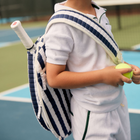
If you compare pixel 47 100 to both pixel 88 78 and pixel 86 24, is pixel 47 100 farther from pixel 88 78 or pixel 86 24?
pixel 86 24

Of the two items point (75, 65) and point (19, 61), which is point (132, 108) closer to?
point (75, 65)

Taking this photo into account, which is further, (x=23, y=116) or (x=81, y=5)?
(x=23, y=116)

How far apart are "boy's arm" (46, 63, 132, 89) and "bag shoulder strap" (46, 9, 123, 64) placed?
0.28 ft

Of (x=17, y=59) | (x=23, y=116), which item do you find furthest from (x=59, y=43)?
(x=17, y=59)

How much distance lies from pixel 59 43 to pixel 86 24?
0.11m

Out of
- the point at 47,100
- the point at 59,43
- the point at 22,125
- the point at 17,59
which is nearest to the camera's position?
the point at 59,43

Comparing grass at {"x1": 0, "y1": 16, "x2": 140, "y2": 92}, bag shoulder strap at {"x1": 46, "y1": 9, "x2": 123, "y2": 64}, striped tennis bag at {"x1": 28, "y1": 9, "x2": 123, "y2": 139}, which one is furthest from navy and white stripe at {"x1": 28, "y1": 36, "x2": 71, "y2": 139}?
grass at {"x1": 0, "y1": 16, "x2": 140, "y2": 92}

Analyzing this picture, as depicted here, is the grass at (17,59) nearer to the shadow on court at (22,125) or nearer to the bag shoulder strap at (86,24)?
the shadow on court at (22,125)

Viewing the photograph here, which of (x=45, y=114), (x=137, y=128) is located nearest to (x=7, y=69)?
(x=137, y=128)

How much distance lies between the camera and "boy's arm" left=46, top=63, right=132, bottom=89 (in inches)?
32.7

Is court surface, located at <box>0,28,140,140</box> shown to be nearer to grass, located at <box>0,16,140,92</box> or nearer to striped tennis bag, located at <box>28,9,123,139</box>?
grass, located at <box>0,16,140,92</box>

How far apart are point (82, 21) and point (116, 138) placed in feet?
1.41

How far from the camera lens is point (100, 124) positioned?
903 mm

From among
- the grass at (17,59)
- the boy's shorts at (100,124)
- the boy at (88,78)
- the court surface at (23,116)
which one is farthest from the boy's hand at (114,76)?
the grass at (17,59)
